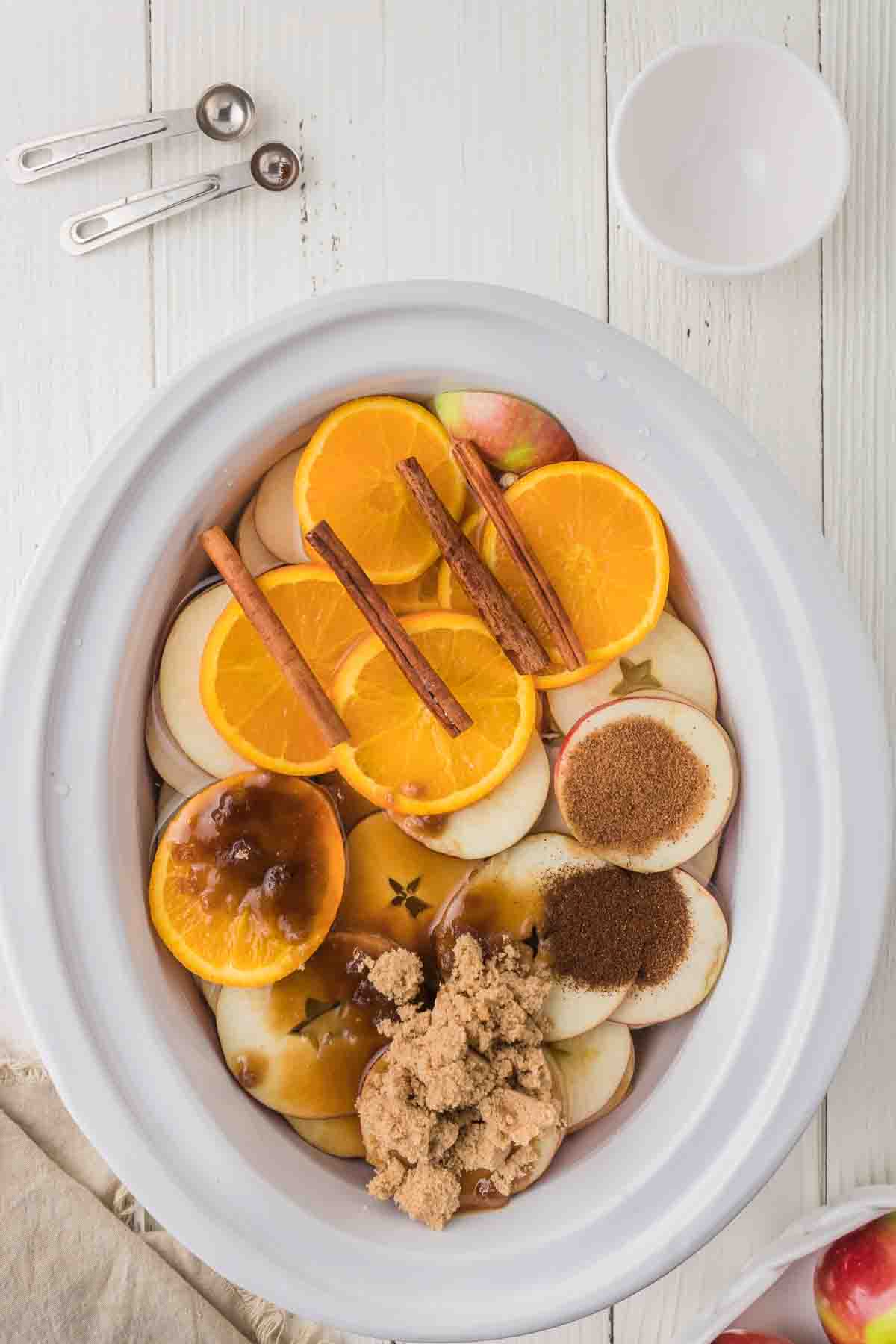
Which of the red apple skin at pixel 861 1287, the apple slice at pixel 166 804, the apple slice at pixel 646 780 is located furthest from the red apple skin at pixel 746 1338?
the apple slice at pixel 166 804

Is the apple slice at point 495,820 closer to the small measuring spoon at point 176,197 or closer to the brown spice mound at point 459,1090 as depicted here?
the brown spice mound at point 459,1090

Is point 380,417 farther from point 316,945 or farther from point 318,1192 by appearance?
point 318,1192

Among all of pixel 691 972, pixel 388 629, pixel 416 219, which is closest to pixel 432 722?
pixel 388 629

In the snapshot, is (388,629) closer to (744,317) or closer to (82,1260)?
(744,317)

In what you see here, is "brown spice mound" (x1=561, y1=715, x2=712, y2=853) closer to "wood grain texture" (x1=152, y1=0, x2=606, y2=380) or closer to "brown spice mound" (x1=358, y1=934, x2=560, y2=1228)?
"brown spice mound" (x1=358, y1=934, x2=560, y2=1228)

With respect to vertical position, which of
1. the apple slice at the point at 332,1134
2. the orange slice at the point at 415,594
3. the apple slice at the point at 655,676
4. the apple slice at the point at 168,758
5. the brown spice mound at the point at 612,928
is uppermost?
the orange slice at the point at 415,594
